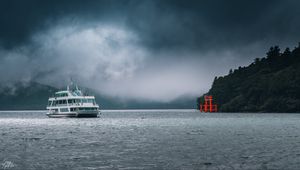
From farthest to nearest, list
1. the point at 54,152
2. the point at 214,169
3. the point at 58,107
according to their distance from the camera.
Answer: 1. the point at 58,107
2. the point at 54,152
3. the point at 214,169

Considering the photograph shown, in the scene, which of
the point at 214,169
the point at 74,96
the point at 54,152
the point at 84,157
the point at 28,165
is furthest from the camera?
the point at 74,96

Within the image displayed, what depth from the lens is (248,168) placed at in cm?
3250

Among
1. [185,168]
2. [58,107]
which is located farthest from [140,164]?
[58,107]

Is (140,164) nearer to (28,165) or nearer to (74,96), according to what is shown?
(28,165)

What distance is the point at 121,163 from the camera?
3572cm

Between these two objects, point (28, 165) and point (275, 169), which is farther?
point (28, 165)

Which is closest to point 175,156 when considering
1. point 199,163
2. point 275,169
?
point 199,163

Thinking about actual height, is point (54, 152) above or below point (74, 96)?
below

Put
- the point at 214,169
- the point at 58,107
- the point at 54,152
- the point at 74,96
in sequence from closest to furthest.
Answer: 1. the point at 214,169
2. the point at 54,152
3. the point at 74,96
4. the point at 58,107

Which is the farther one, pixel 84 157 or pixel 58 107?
pixel 58 107

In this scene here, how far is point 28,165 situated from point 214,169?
1450cm

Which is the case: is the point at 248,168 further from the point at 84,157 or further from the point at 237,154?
the point at 84,157

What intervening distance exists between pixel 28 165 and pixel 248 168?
16940 millimetres

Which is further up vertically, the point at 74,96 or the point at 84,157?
the point at 74,96
